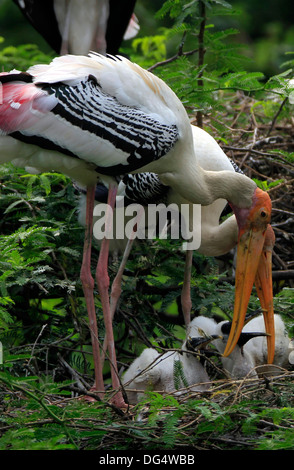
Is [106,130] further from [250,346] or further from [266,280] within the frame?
[250,346]

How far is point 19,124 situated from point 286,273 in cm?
236

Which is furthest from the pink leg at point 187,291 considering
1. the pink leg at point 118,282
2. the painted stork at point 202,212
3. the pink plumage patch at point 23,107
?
the pink plumage patch at point 23,107

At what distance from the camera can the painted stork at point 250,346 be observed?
511 centimetres

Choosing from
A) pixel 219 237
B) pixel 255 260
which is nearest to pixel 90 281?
pixel 219 237

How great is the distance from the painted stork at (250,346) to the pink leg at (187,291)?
21 cm

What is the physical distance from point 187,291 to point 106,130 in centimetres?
167

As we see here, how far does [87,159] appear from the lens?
459 cm

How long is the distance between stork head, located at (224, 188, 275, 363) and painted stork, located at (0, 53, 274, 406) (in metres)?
0.02

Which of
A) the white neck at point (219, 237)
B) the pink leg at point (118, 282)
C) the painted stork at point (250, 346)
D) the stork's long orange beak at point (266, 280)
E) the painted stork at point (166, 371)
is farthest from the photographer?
the pink leg at point (118, 282)

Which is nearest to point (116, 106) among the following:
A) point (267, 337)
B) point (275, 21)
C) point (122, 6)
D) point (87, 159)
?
point (87, 159)

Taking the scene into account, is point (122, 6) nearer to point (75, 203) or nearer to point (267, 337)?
point (75, 203)

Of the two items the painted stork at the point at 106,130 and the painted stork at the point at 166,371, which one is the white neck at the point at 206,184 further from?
the painted stork at the point at 166,371

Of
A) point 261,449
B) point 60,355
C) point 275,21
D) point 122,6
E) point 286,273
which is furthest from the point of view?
point 275,21

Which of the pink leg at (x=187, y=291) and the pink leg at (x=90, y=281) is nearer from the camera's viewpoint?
the pink leg at (x=90, y=281)
